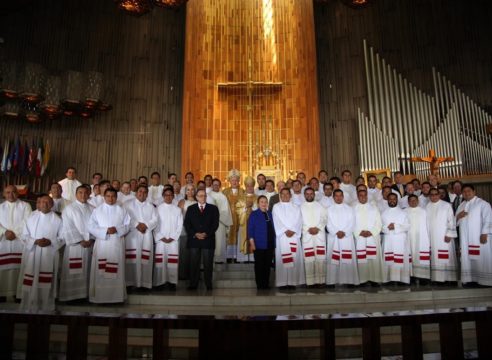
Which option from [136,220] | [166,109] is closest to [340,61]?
[166,109]

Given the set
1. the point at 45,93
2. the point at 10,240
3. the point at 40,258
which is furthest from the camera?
the point at 45,93

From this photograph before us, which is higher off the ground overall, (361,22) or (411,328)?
(361,22)

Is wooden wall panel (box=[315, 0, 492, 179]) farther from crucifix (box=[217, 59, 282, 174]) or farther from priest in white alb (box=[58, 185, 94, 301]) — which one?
priest in white alb (box=[58, 185, 94, 301])

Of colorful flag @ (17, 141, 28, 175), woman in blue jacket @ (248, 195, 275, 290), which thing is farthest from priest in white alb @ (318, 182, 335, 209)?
colorful flag @ (17, 141, 28, 175)

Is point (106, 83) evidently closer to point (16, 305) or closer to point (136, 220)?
point (136, 220)

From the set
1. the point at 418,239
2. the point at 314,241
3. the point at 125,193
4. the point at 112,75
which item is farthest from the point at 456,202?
the point at 112,75

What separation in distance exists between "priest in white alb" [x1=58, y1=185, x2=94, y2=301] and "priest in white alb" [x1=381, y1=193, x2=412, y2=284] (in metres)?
4.07

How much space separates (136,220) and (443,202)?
442cm

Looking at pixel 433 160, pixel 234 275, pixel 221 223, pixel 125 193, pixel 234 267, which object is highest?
pixel 433 160

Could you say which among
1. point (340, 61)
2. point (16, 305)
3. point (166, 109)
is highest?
point (340, 61)

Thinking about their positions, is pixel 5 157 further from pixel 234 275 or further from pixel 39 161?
pixel 234 275

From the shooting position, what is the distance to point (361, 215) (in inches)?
245

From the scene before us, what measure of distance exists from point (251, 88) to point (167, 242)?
658 centimetres

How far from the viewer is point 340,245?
612 centimetres
